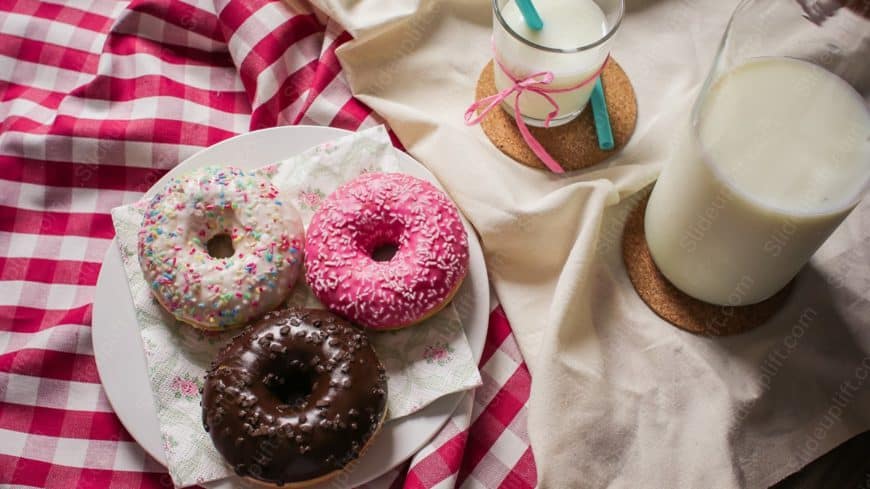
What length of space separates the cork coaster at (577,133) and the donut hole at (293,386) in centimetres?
60

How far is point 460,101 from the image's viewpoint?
164 cm

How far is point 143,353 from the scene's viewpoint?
4.54 ft

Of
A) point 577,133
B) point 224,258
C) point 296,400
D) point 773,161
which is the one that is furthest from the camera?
point 577,133

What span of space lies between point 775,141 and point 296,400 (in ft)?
2.89

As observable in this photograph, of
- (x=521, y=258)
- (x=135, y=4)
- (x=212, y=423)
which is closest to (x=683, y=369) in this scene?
(x=521, y=258)

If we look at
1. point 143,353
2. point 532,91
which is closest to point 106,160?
point 143,353

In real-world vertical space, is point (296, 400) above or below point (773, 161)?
below

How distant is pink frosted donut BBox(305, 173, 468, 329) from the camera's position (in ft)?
4.40

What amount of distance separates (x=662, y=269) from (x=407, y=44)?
711 mm

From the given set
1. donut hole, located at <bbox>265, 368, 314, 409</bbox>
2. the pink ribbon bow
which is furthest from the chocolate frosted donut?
the pink ribbon bow

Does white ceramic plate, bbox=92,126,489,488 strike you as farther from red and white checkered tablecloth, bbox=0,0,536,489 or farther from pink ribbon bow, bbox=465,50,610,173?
pink ribbon bow, bbox=465,50,610,173

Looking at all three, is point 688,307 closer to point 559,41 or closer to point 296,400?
point 559,41

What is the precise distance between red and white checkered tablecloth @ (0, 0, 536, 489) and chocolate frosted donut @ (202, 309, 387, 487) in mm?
161

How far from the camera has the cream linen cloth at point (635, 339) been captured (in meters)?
1.34
